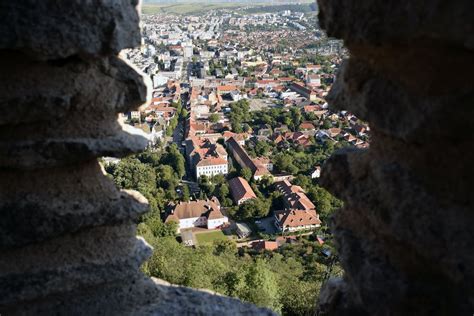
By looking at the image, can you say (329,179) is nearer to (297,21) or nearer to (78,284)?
(78,284)

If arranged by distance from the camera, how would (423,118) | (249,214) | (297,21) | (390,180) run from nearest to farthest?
(423,118) → (390,180) → (249,214) → (297,21)

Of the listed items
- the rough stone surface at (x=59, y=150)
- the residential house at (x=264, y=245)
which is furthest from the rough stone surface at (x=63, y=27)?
the residential house at (x=264, y=245)

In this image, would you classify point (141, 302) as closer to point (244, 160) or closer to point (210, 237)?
point (210, 237)

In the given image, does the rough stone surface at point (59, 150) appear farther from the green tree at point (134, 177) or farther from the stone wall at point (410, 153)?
the green tree at point (134, 177)

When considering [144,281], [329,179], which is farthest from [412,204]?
[144,281]

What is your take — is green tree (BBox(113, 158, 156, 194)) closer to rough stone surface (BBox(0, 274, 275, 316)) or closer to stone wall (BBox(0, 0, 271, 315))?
rough stone surface (BBox(0, 274, 275, 316))

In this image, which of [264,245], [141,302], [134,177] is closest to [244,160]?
[134,177]

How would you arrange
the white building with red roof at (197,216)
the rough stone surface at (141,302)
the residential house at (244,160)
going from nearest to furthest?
the rough stone surface at (141,302) → the white building with red roof at (197,216) → the residential house at (244,160)
